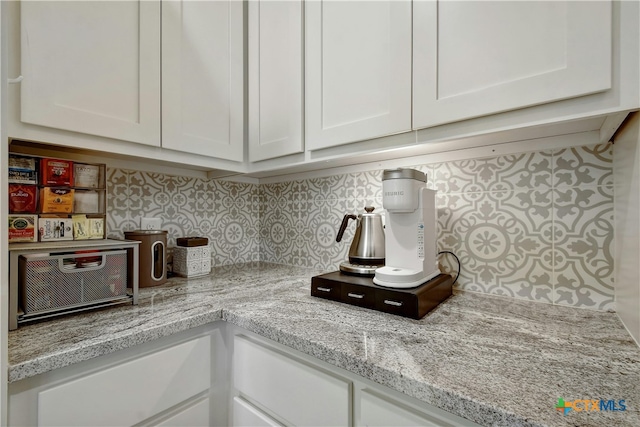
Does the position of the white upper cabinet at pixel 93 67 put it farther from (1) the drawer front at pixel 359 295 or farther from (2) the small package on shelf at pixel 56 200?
(1) the drawer front at pixel 359 295

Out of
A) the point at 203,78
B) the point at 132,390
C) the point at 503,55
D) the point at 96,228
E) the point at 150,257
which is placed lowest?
the point at 132,390

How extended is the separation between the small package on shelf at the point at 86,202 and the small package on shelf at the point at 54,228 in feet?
0.20

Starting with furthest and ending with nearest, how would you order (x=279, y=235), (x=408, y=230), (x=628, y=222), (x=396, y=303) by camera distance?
(x=279, y=235) → (x=408, y=230) → (x=396, y=303) → (x=628, y=222)

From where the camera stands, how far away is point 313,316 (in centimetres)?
85

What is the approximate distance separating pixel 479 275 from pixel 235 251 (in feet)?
3.98

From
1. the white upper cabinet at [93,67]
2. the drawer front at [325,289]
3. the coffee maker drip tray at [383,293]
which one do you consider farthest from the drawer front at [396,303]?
the white upper cabinet at [93,67]

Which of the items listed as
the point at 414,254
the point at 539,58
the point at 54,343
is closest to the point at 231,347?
the point at 54,343

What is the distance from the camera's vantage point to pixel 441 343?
0.67 meters

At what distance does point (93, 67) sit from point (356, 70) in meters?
0.81

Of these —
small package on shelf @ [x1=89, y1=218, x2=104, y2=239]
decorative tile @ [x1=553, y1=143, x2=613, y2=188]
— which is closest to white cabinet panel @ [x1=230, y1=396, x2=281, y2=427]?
small package on shelf @ [x1=89, y1=218, x2=104, y2=239]

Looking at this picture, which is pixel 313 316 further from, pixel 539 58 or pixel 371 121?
pixel 539 58

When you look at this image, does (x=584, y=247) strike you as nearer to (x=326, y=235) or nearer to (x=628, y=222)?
(x=628, y=222)

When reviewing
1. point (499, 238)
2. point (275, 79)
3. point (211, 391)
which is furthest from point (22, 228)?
point (499, 238)

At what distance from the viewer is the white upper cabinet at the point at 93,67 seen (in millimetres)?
818
